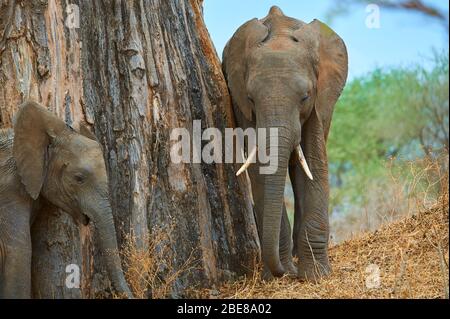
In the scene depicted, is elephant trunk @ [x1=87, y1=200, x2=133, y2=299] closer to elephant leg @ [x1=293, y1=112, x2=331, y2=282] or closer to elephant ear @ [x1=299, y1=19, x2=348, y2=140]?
elephant leg @ [x1=293, y1=112, x2=331, y2=282]

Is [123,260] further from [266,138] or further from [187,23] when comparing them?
[187,23]

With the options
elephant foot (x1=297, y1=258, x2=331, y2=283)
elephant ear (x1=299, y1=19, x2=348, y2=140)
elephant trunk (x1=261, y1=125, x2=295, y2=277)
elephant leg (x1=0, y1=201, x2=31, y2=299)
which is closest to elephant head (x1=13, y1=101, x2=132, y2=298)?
elephant leg (x1=0, y1=201, x2=31, y2=299)

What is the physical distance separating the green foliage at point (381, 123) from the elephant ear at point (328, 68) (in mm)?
11820

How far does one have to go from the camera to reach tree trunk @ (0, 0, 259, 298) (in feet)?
23.0

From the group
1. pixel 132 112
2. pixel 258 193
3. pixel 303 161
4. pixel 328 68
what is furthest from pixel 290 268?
pixel 132 112

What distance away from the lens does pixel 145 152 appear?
7.37m

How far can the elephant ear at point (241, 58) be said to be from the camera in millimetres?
7625

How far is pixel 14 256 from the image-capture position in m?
6.23

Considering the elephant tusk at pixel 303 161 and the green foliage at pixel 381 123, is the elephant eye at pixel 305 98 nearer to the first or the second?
the elephant tusk at pixel 303 161

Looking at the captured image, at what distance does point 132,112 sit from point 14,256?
1.64m

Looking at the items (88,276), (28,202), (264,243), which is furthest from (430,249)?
(28,202)
